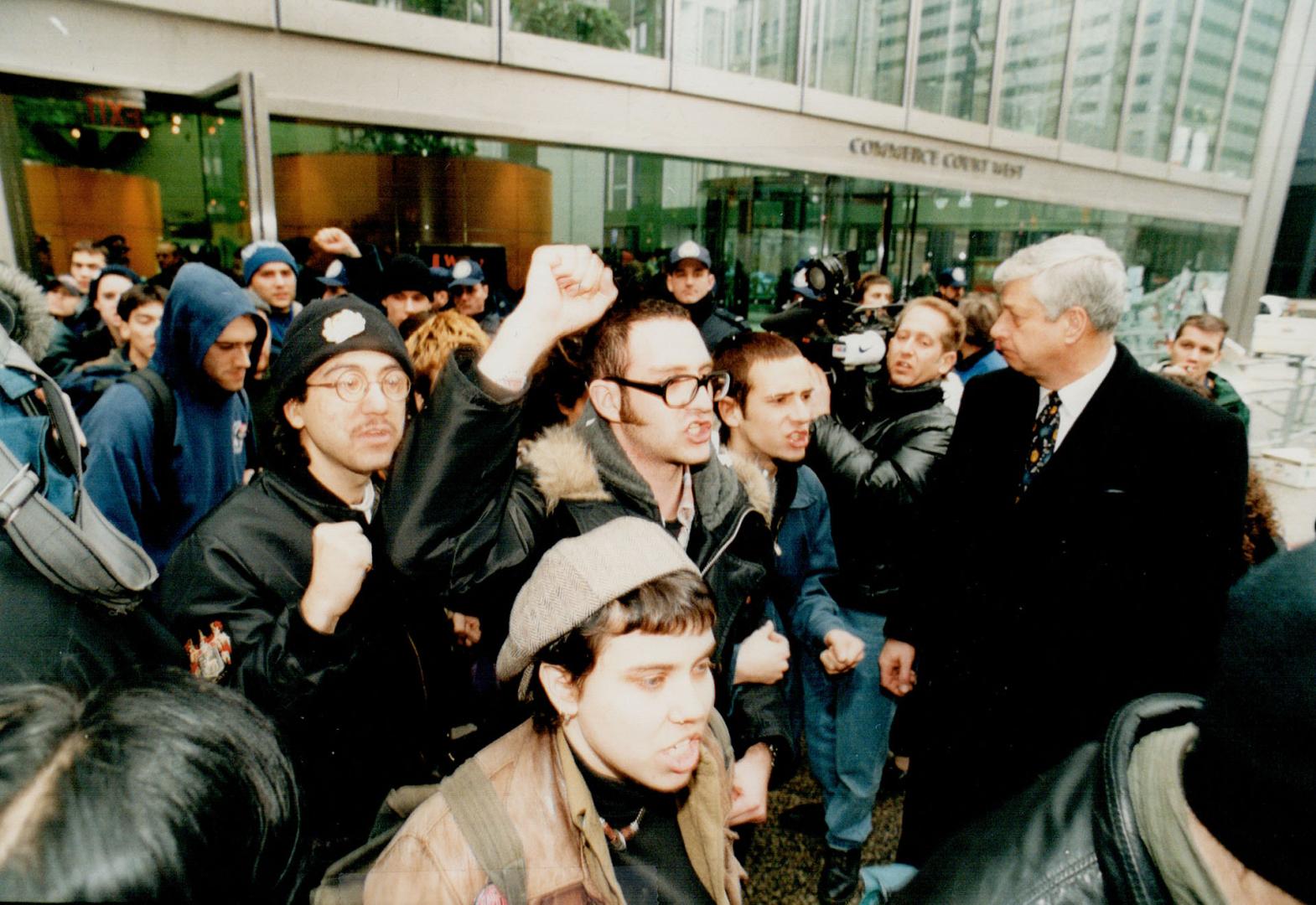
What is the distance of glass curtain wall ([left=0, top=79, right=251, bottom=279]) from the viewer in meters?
5.14

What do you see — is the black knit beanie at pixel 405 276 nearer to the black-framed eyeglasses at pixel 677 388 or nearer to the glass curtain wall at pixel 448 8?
the glass curtain wall at pixel 448 8

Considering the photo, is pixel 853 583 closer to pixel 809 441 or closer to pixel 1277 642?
pixel 809 441

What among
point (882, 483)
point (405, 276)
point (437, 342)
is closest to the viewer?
point (882, 483)

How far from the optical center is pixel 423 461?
1.21 meters

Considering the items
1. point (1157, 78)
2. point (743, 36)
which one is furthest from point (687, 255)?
point (1157, 78)

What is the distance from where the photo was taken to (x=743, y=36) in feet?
27.6

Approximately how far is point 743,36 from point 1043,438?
26.5 ft

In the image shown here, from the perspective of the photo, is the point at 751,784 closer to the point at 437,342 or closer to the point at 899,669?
the point at 899,669

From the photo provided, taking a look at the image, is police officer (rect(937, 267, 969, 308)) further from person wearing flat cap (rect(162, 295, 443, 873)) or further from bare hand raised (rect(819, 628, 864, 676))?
person wearing flat cap (rect(162, 295, 443, 873))

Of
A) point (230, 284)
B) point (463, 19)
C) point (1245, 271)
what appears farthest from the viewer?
point (1245, 271)

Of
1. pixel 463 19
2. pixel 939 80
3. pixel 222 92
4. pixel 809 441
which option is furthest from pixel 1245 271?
pixel 222 92

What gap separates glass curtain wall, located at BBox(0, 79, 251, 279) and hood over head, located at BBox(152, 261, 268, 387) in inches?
120

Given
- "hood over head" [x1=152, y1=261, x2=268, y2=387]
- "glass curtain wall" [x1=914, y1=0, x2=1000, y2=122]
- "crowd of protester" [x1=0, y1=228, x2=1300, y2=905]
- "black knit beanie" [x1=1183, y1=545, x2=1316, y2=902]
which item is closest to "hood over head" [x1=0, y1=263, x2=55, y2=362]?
"crowd of protester" [x1=0, y1=228, x2=1300, y2=905]

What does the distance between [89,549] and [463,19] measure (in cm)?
696
